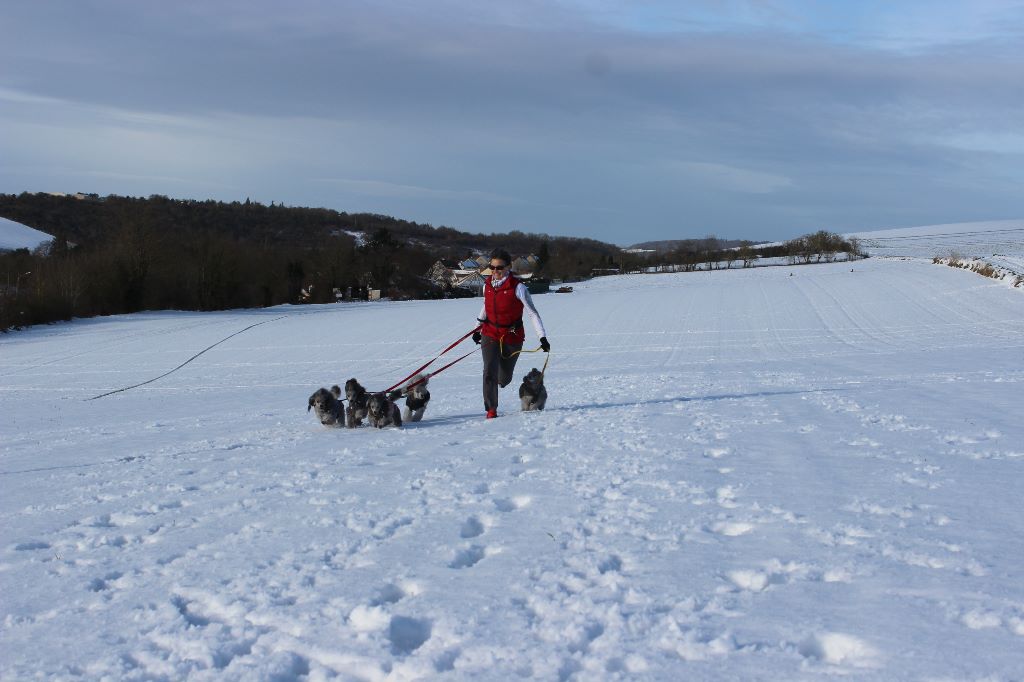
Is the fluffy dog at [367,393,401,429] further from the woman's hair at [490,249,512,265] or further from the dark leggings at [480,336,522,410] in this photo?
the woman's hair at [490,249,512,265]

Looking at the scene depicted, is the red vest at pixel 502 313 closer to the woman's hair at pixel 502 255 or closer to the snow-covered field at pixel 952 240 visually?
the woman's hair at pixel 502 255

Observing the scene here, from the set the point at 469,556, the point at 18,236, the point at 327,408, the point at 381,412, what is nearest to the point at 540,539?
the point at 469,556

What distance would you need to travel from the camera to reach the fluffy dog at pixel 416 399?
11.4 metres

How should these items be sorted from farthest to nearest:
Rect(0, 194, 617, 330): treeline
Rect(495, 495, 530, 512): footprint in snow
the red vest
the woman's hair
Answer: Rect(0, 194, 617, 330): treeline
the red vest
the woman's hair
Rect(495, 495, 530, 512): footprint in snow

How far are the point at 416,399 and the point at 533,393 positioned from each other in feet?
5.16

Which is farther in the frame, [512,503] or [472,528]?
[512,503]

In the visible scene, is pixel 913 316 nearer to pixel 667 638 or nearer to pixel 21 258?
pixel 667 638

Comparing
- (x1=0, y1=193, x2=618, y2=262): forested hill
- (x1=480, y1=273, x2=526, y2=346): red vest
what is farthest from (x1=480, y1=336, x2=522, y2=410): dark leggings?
(x1=0, y1=193, x2=618, y2=262): forested hill

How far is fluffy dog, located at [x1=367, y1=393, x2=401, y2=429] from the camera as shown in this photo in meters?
11.0

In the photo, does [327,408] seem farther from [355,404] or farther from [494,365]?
[494,365]

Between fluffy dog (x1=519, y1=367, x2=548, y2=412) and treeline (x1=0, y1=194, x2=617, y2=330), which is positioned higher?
treeline (x1=0, y1=194, x2=617, y2=330)

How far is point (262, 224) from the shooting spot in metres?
146

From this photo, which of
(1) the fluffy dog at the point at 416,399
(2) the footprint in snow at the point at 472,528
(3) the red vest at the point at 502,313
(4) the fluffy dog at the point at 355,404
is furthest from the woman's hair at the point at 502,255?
(2) the footprint in snow at the point at 472,528

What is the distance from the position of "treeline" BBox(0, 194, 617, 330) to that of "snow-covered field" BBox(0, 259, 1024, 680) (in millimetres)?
35692
